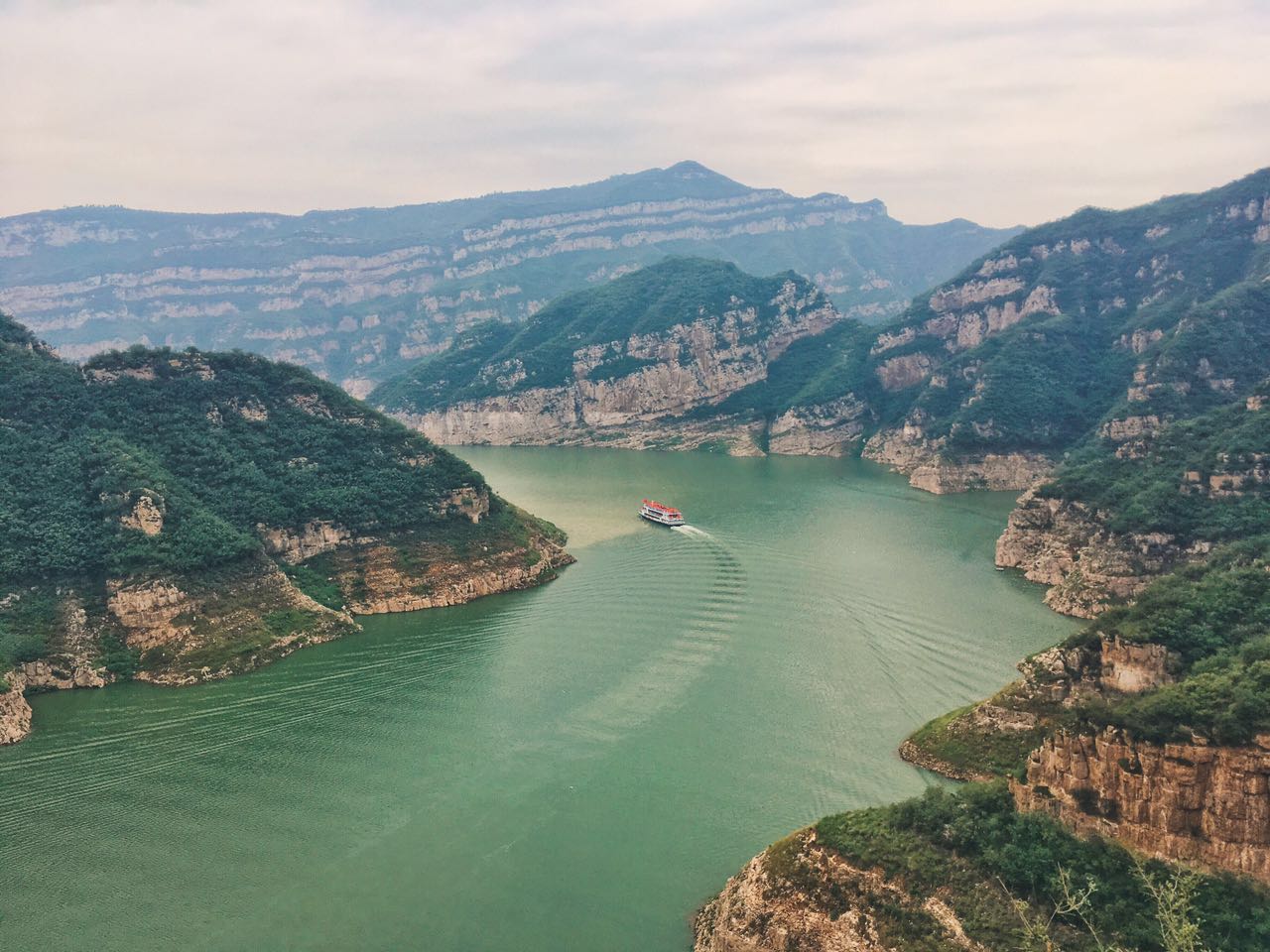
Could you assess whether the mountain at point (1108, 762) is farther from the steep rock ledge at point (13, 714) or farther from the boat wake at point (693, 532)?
the steep rock ledge at point (13, 714)

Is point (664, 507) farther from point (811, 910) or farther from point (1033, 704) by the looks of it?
point (811, 910)

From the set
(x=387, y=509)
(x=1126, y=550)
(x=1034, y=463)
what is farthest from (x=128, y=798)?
(x=1034, y=463)

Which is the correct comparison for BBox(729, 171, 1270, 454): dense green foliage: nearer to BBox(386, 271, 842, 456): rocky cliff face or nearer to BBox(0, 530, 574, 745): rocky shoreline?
BBox(386, 271, 842, 456): rocky cliff face

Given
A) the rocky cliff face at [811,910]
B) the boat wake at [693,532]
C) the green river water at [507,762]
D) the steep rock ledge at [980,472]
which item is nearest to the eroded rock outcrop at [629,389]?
the steep rock ledge at [980,472]

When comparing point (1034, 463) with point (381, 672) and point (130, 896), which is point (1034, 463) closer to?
point (381, 672)

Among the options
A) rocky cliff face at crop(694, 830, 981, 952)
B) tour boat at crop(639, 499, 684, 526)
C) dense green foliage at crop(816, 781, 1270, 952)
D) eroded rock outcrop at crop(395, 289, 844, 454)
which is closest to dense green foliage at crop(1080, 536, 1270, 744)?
dense green foliage at crop(816, 781, 1270, 952)

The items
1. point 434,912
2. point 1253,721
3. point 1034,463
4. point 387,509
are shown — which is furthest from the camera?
point 1034,463

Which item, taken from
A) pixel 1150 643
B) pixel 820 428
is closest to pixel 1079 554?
pixel 1150 643
